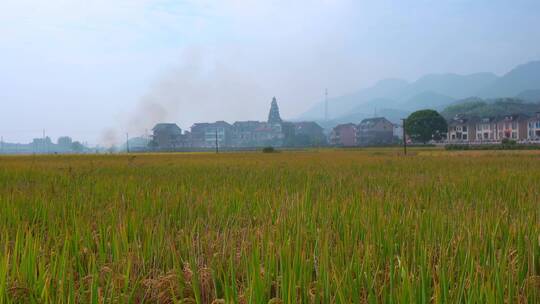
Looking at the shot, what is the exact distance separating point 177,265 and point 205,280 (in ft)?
0.65

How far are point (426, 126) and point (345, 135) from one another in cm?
3751

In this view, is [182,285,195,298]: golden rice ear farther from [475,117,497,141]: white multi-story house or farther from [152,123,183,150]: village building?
[152,123,183,150]: village building

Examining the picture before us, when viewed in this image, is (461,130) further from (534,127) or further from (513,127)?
(534,127)

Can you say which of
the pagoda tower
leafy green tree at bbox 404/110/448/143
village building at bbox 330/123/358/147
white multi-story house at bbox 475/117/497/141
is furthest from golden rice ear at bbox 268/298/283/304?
the pagoda tower

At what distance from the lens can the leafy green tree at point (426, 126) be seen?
7538 centimetres

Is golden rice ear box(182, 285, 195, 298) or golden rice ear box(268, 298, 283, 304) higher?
golden rice ear box(268, 298, 283, 304)

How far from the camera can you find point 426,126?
75125 mm

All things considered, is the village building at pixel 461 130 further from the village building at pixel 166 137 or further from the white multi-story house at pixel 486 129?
the village building at pixel 166 137

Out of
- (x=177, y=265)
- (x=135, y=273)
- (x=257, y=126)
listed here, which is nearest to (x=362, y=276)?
(x=177, y=265)

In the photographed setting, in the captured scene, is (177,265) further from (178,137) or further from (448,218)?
(178,137)

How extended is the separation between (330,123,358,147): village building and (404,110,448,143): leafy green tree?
96.2 ft

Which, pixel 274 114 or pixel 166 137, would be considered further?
pixel 274 114

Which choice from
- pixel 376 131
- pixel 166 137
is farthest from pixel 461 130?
pixel 166 137

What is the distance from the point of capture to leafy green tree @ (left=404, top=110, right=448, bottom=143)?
247ft
